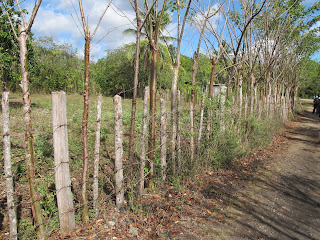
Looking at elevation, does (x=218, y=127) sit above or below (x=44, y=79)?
below

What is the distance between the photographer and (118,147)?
Answer: 11.9ft

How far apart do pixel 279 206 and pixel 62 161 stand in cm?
395

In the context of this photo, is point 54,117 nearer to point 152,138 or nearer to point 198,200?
point 152,138

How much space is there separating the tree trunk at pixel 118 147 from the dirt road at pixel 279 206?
5.07 feet

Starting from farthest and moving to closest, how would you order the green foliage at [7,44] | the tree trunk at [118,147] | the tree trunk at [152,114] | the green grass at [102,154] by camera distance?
1. the green foliage at [7,44]
2. the tree trunk at [152,114]
3. the green grass at [102,154]
4. the tree trunk at [118,147]

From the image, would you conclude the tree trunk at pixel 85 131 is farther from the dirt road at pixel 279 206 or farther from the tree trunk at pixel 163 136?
the dirt road at pixel 279 206

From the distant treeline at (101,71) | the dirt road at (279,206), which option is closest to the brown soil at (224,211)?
the dirt road at (279,206)

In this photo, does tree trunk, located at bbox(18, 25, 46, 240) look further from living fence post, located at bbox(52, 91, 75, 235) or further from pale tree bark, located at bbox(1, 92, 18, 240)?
living fence post, located at bbox(52, 91, 75, 235)

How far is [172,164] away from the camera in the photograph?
5.14 metres

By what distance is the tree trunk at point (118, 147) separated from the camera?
3518mm

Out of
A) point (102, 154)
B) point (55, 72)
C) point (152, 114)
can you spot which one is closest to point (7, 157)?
point (152, 114)

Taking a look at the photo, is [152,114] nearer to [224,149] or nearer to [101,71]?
[224,149]

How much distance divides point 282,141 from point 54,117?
10517mm

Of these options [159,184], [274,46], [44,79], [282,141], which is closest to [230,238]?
[159,184]
